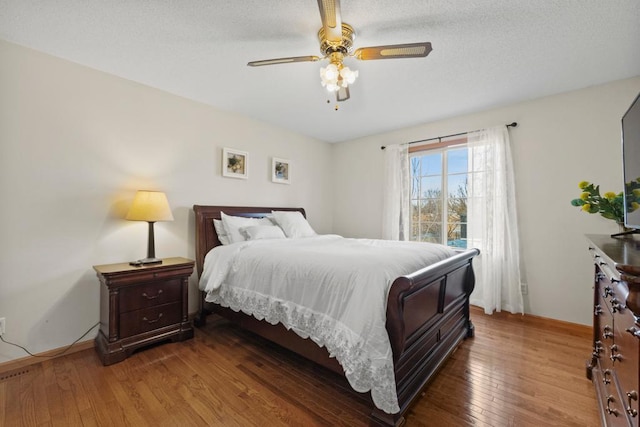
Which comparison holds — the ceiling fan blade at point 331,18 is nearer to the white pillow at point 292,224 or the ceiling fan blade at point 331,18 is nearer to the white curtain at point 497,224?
the white pillow at point 292,224

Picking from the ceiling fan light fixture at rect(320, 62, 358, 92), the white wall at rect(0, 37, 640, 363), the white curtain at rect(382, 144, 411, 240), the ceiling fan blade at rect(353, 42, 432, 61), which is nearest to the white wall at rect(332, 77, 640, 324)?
the white wall at rect(0, 37, 640, 363)

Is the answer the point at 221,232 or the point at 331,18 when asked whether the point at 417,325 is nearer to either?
the point at 331,18

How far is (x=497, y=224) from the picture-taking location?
123 inches

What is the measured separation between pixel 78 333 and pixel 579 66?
4.94 meters

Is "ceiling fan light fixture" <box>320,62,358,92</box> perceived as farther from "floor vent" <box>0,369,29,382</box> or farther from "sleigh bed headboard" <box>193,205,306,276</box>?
"floor vent" <box>0,369,29,382</box>

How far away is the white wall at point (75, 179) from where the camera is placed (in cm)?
207

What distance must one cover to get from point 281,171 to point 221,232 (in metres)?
1.40

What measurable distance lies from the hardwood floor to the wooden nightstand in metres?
0.12

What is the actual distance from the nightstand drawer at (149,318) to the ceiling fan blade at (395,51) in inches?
102

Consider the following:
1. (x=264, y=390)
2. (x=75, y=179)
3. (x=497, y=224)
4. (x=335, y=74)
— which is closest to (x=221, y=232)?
(x=75, y=179)

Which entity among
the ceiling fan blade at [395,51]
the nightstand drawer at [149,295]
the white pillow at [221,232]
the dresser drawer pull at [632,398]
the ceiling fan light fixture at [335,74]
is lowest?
the nightstand drawer at [149,295]

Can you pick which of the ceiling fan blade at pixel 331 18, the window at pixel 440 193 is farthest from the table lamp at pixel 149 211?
the window at pixel 440 193

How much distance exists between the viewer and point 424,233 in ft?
12.8

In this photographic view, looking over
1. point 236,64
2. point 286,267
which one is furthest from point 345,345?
point 236,64
